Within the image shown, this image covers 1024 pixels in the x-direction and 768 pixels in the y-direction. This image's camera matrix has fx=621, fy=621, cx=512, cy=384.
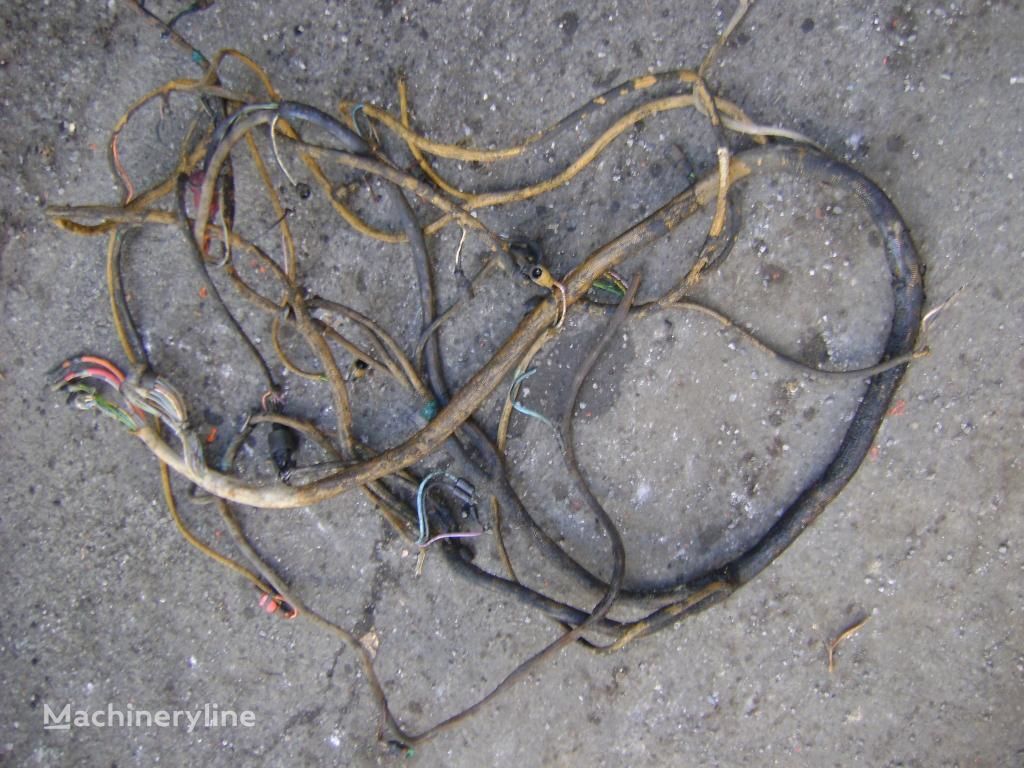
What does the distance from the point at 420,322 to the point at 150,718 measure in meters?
1.33

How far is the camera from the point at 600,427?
5.25 ft

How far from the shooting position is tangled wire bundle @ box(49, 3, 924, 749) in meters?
1.41

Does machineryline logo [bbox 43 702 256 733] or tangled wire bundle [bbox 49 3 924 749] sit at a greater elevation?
tangled wire bundle [bbox 49 3 924 749]

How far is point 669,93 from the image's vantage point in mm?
1478

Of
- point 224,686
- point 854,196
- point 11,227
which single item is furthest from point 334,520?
point 854,196

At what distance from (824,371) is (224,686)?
5.80 feet

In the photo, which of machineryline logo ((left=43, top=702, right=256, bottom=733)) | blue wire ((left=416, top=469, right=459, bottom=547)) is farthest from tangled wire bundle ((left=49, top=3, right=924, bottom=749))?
machineryline logo ((left=43, top=702, right=256, bottom=733))

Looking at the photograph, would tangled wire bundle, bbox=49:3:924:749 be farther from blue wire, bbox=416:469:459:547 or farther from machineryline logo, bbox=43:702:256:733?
machineryline logo, bbox=43:702:256:733

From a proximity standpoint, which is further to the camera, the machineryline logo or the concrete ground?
the machineryline logo

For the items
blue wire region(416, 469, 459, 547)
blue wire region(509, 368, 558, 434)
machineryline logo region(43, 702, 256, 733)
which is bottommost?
machineryline logo region(43, 702, 256, 733)

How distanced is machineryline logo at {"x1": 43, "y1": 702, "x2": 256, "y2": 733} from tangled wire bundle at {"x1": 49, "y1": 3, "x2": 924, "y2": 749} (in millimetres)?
367

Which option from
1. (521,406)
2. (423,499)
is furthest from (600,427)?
(423,499)

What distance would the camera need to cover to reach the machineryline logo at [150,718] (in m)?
1.71

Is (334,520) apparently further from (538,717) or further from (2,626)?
(2,626)
